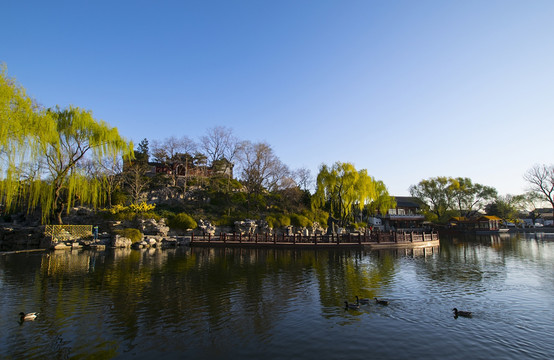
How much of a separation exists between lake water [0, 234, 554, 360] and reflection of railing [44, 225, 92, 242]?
10384 mm

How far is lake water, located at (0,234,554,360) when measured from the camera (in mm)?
7340

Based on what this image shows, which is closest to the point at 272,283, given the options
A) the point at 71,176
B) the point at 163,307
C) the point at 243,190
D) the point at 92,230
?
the point at 163,307

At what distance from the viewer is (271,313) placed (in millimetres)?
10047

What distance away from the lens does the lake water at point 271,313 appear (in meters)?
7.34

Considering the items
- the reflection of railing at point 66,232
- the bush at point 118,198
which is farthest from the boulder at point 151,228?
the bush at point 118,198

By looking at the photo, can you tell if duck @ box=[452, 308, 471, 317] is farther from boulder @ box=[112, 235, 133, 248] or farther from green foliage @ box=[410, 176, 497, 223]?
green foliage @ box=[410, 176, 497, 223]

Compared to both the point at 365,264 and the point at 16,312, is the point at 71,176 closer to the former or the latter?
the point at 16,312

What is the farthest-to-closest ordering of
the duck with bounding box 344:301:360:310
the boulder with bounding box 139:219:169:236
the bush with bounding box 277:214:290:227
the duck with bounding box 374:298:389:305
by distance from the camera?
the bush with bounding box 277:214:290:227
the boulder with bounding box 139:219:169:236
the duck with bounding box 374:298:389:305
the duck with bounding box 344:301:360:310

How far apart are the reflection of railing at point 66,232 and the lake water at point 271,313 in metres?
10.4

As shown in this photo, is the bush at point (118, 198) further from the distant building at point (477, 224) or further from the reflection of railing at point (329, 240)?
the distant building at point (477, 224)

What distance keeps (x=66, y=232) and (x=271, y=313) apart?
2699 cm

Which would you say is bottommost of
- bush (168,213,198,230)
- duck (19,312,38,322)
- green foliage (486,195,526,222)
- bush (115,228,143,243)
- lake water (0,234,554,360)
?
lake water (0,234,554,360)

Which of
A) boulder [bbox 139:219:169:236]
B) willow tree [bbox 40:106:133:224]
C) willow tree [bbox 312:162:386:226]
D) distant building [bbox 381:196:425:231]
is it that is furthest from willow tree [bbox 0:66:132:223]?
distant building [bbox 381:196:425:231]

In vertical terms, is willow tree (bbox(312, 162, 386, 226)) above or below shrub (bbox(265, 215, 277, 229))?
above
